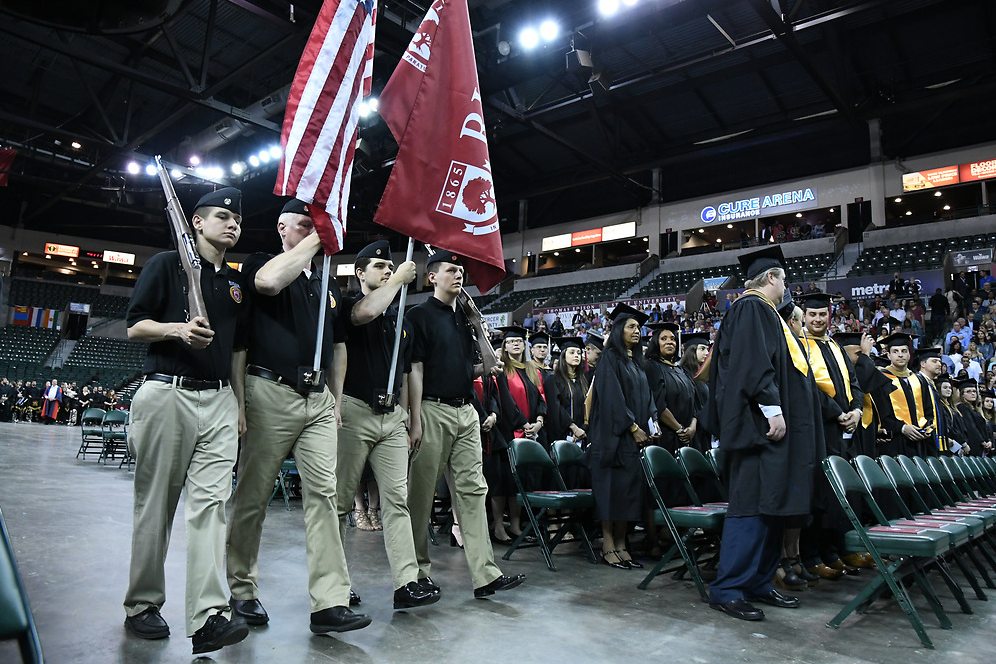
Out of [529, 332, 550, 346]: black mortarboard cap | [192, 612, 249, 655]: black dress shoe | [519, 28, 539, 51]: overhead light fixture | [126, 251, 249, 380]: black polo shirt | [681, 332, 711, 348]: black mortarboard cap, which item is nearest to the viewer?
[192, 612, 249, 655]: black dress shoe

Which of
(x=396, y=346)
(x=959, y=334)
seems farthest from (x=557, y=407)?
(x=959, y=334)

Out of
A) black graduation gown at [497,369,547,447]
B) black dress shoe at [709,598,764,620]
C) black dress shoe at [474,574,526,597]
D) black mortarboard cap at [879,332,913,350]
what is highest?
black mortarboard cap at [879,332,913,350]

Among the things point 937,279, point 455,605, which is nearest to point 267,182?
point 937,279

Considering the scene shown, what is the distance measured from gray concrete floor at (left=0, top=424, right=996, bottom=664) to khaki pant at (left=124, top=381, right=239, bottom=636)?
288 mm

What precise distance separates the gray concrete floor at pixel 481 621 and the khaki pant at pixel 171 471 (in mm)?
288

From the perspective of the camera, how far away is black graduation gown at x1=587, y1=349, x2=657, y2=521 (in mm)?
Answer: 4840

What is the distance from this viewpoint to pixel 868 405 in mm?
5801

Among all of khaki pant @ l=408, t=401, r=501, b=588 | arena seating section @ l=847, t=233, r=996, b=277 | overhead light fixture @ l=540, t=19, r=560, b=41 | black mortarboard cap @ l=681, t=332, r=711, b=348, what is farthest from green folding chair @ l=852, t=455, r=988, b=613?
arena seating section @ l=847, t=233, r=996, b=277

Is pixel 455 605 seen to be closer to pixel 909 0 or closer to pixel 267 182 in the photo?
pixel 909 0

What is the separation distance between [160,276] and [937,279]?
19.5 m

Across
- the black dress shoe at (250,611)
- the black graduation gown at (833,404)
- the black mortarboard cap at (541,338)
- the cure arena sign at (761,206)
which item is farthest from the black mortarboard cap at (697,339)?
the cure arena sign at (761,206)

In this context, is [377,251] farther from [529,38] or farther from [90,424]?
[529,38]

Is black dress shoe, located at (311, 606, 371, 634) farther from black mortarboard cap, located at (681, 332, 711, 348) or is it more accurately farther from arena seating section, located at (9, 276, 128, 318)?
arena seating section, located at (9, 276, 128, 318)

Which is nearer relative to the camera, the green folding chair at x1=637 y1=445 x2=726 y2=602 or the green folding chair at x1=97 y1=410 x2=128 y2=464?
the green folding chair at x1=637 y1=445 x2=726 y2=602
